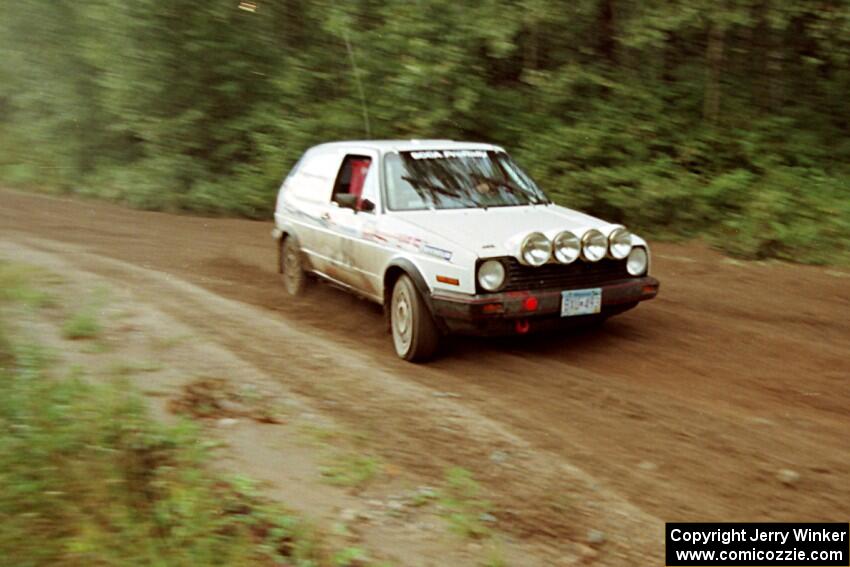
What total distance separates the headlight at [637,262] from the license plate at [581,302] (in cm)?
41

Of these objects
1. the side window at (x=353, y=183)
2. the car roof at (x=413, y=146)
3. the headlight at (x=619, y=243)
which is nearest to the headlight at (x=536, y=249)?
the headlight at (x=619, y=243)

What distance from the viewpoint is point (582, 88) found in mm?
13977

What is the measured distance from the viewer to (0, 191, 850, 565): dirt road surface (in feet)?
13.9

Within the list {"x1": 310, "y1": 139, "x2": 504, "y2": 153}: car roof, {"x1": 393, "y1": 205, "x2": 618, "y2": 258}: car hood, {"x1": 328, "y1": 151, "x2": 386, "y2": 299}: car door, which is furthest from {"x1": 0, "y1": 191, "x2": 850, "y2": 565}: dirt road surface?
{"x1": 310, "y1": 139, "x2": 504, "y2": 153}: car roof

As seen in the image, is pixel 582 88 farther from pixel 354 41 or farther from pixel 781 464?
pixel 781 464

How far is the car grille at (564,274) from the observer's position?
6113 mm

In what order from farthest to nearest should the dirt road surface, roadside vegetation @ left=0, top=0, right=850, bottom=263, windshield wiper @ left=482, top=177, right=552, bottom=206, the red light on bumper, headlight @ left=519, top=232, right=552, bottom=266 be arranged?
roadside vegetation @ left=0, top=0, right=850, bottom=263 → windshield wiper @ left=482, top=177, right=552, bottom=206 → headlight @ left=519, top=232, right=552, bottom=266 → the red light on bumper → the dirt road surface

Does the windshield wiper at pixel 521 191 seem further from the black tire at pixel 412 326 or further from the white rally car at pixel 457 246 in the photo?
the black tire at pixel 412 326

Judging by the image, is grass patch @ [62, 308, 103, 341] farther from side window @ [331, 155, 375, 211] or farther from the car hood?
the car hood

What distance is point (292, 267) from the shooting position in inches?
345

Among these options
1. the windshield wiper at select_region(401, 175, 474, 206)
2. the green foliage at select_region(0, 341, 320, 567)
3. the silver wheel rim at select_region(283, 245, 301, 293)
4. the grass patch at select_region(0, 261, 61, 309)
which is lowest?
the green foliage at select_region(0, 341, 320, 567)

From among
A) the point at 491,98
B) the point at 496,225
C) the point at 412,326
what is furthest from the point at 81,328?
the point at 491,98

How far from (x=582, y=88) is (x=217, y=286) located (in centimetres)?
744

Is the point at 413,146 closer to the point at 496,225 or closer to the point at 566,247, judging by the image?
the point at 496,225
